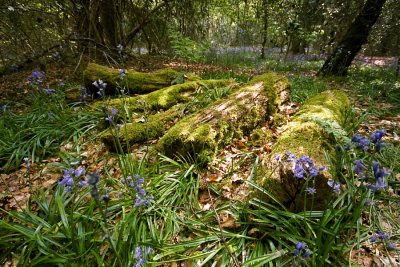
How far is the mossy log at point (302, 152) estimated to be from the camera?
1.86 meters

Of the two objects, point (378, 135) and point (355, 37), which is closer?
point (378, 135)

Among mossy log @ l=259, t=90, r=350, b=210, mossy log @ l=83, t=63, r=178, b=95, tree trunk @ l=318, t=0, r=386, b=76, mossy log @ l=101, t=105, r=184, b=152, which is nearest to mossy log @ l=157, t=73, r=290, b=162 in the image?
mossy log @ l=101, t=105, r=184, b=152

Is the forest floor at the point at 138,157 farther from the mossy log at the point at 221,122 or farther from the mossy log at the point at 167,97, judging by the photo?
the mossy log at the point at 167,97

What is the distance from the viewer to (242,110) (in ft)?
10.6

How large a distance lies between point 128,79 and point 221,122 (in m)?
2.84

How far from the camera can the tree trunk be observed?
616 centimetres

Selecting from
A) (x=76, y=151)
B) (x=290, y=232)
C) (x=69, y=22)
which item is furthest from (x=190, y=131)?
(x=69, y=22)

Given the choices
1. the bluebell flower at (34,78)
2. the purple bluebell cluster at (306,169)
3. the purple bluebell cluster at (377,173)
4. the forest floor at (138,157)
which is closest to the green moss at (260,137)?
the forest floor at (138,157)

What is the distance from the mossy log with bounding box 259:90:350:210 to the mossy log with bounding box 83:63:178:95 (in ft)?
10.4

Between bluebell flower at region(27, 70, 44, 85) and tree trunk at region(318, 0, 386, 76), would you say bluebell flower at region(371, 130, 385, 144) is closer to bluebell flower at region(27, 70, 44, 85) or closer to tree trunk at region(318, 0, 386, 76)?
bluebell flower at region(27, 70, 44, 85)

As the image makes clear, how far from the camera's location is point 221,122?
9.74ft

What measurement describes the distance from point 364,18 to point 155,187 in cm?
710

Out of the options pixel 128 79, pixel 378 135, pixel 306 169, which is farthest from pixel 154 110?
pixel 378 135

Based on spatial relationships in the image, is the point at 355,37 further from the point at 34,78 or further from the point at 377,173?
the point at 34,78
